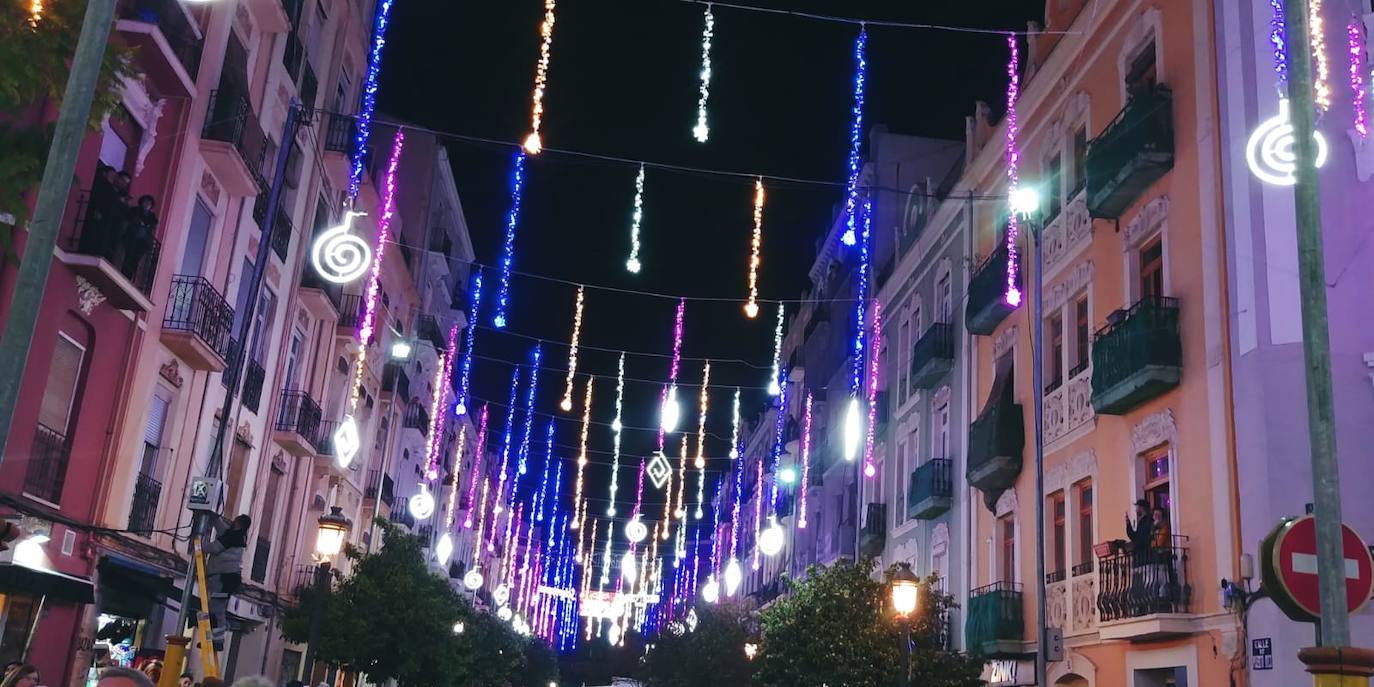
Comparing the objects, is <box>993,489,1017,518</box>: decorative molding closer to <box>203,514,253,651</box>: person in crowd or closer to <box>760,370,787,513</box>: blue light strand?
<box>203,514,253,651</box>: person in crowd

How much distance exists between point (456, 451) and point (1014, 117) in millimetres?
43239

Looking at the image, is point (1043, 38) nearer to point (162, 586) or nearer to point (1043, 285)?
point (1043, 285)

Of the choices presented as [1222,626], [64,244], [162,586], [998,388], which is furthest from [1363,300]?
[162,586]

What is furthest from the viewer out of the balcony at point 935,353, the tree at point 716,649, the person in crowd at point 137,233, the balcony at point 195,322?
the tree at point 716,649

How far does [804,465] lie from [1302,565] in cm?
3814

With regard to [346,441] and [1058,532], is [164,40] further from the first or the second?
[1058,532]

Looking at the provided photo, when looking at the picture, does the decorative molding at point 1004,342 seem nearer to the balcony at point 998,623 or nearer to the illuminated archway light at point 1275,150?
the balcony at point 998,623

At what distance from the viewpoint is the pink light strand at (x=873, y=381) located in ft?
109

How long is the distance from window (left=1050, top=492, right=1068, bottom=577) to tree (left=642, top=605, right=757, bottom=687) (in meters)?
21.7

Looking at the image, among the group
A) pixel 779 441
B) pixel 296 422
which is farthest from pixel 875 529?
pixel 779 441

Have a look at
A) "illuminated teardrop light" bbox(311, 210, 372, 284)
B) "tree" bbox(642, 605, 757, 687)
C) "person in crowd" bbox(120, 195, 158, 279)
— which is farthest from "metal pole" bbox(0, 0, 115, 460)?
"tree" bbox(642, 605, 757, 687)

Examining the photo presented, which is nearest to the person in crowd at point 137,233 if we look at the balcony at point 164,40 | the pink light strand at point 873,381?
the balcony at point 164,40

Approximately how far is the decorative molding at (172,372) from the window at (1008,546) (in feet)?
52.9

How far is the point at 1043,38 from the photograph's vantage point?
23.2 metres
